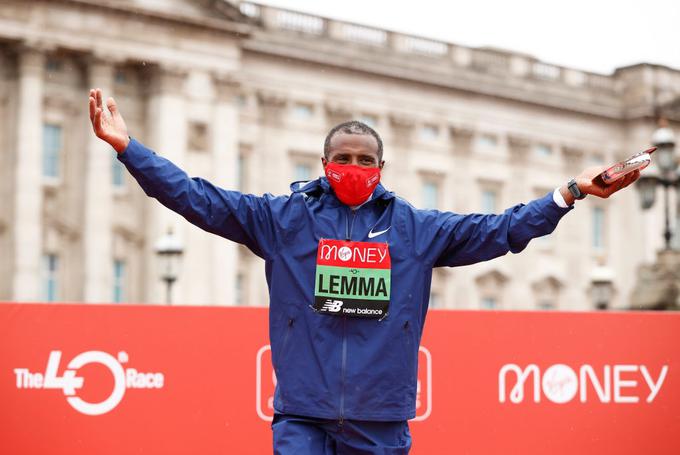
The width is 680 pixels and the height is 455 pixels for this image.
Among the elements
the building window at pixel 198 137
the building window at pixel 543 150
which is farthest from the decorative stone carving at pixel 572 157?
the building window at pixel 198 137

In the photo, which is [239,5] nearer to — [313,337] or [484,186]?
[484,186]

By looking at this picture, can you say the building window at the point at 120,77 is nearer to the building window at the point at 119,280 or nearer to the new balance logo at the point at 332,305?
the building window at the point at 119,280

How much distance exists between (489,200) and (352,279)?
148ft

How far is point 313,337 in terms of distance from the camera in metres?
4.96

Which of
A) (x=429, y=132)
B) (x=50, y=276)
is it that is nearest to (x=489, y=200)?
(x=429, y=132)

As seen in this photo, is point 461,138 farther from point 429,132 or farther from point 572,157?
point 572,157

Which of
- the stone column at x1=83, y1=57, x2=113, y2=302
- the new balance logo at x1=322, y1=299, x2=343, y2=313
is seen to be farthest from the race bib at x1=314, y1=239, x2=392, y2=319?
the stone column at x1=83, y1=57, x2=113, y2=302

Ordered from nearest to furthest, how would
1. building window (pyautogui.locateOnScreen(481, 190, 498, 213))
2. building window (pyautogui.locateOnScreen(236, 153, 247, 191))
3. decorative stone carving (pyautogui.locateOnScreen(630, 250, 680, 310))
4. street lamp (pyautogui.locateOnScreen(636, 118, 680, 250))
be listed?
1. street lamp (pyautogui.locateOnScreen(636, 118, 680, 250))
2. decorative stone carving (pyautogui.locateOnScreen(630, 250, 680, 310))
3. building window (pyautogui.locateOnScreen(236, 153, 247, 191))
4. building window (pyautogui.locateOnScreen(481, 190, 498, 213))

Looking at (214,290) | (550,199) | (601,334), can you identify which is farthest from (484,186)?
(550,199)

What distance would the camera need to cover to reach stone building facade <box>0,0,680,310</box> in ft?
123

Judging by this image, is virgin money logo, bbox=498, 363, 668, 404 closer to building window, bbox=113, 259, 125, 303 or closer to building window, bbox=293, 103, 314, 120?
building window, bbox=113, 259, 125, 303

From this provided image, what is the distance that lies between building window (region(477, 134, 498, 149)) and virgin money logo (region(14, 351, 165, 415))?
138ft

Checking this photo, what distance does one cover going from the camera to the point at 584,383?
8484 mm

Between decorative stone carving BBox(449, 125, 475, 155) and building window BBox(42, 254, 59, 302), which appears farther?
decorative stone carving BBox(449, 125, 475, 155)
